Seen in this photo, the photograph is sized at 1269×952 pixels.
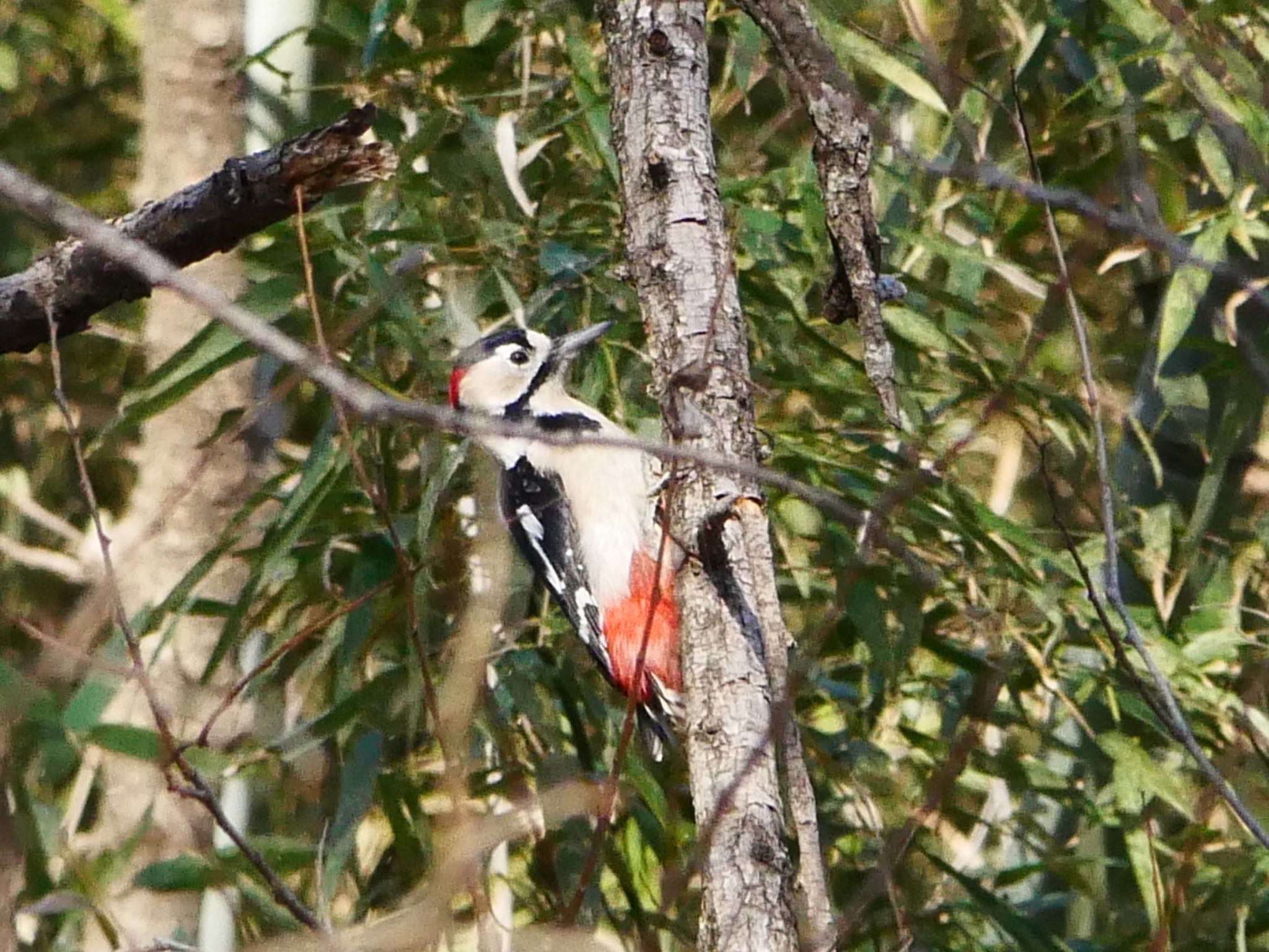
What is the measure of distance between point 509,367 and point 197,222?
1.37 metres

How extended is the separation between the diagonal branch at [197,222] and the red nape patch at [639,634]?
1.25 metres

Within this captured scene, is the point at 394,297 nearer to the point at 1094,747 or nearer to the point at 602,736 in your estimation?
the point at 602,736

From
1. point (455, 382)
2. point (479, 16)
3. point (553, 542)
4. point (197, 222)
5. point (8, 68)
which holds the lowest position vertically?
point (197, 222)

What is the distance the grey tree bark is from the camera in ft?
5.82

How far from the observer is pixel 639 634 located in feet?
11.1

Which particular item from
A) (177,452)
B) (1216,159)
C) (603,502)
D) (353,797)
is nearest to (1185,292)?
Answer: (1216,159)

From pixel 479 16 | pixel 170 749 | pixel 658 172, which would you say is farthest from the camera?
pixel 479 16

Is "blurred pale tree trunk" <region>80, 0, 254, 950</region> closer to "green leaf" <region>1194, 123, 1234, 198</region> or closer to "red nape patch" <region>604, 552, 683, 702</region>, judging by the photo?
"red nape patch" <region>604, 552, 683, 702</region>

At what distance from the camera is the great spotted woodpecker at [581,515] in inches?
123

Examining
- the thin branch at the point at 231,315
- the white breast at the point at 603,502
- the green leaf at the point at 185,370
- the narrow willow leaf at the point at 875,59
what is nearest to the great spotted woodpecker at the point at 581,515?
the white breast at the point at 603,502

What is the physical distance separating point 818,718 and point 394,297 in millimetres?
1101

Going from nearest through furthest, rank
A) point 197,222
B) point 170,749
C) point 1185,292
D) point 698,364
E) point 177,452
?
1. point 170,749
2. point 698,364
3. point 197,222
4. point 1185,292
5. point 177,452

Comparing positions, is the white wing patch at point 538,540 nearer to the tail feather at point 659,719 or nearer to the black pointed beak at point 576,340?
the tail feather at point 659,719

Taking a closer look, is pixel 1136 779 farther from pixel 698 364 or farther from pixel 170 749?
pixel 170 749
